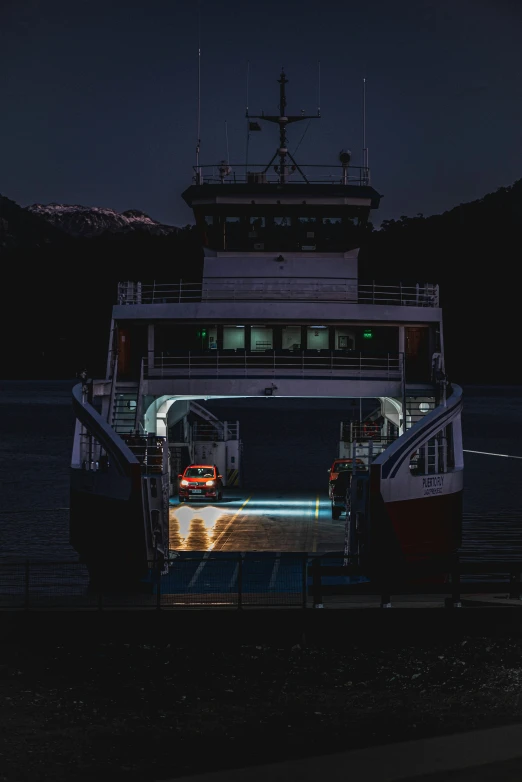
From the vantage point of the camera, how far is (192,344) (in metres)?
32.5

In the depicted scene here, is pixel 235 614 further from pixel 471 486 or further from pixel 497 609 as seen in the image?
pixel 471 486

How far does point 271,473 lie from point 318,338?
41698 mm

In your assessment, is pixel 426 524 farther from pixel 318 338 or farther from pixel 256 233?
pixel 256 233

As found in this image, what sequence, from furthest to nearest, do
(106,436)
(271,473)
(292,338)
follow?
1. (271,473)
2. (292,338)
3. (106,436)

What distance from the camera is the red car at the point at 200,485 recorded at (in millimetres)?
38219

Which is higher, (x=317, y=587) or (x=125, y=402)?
(x=125, y=402)

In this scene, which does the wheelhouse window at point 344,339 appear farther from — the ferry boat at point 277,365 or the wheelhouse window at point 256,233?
the wheelhouse window at point 256,233

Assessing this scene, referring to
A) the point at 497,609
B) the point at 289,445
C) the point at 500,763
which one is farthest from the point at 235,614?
the point at 289,445

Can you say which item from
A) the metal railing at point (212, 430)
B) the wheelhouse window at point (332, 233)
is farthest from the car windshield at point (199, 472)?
the wheelhouse window at point (332, 233)

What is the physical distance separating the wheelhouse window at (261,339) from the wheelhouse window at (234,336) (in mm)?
373

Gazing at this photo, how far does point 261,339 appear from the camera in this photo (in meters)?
32.5

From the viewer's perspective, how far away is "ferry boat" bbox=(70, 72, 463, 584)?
24.2 m

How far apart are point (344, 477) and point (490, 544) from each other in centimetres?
496

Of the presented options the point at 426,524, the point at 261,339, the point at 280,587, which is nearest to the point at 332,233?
the point at 261,339
